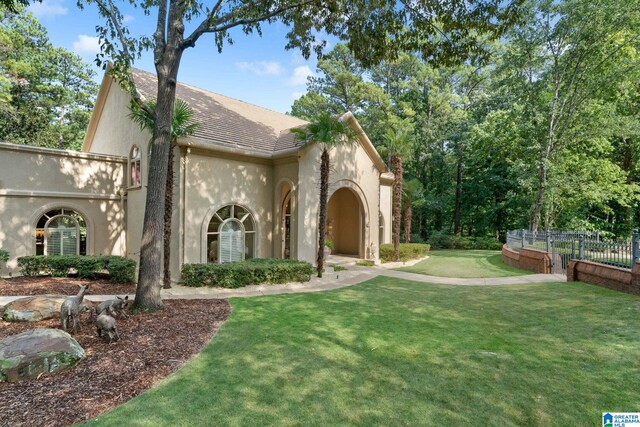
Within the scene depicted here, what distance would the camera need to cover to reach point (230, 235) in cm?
1464

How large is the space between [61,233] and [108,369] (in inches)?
479

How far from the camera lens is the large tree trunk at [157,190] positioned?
27.4 feet

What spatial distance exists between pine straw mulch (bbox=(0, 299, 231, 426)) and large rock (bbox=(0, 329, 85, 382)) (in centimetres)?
13

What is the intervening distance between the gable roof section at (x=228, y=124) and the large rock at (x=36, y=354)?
8.36m

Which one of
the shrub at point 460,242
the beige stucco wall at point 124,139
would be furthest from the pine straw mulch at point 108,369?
the shrub at point 460,242

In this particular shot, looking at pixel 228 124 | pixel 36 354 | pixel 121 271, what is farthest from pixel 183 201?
pixel 36 354

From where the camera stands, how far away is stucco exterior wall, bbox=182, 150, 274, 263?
1309 cm

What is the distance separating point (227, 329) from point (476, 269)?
13830 mm

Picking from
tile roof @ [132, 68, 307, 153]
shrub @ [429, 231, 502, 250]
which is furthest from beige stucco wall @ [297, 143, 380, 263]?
shrub @ [429, 231, 502, 250]

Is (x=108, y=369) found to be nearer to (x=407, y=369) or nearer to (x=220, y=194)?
(x=407, y=369)

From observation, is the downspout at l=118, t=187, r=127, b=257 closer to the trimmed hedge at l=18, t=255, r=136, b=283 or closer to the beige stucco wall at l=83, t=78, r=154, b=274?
the beige stucco wall at l=83, t=78, r=154, b=274

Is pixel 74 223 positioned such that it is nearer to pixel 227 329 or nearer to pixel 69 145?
pixel 227 329

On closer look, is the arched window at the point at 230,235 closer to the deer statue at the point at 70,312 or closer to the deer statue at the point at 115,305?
the deer statue at the point at 115,305

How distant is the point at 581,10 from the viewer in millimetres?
18734
